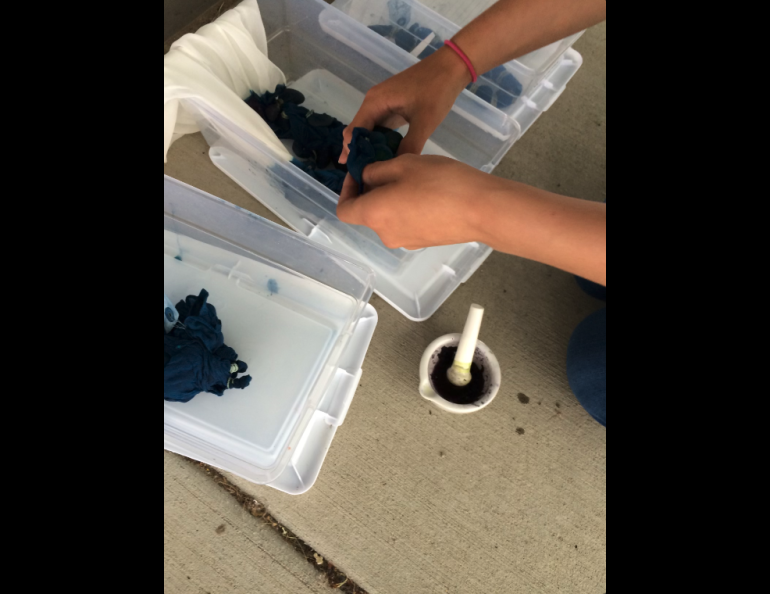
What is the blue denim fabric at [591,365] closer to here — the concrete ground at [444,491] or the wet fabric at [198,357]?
the concrete ground at [444,491]

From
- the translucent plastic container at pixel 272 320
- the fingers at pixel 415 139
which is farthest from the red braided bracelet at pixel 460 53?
the translucent plastic container at pixel 272 320

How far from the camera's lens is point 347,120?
1135mm

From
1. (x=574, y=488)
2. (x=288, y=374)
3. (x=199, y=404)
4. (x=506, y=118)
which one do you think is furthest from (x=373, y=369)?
(x=506, y=118)

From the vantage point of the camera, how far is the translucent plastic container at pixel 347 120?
960mm

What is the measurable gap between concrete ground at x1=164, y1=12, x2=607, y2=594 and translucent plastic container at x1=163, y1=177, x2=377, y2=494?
0.20 ft

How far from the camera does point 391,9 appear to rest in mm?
1135

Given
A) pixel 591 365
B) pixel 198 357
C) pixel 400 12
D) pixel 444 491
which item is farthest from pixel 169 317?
pixel 400 12

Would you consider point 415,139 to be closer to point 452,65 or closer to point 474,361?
point 452,65

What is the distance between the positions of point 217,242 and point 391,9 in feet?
2.09

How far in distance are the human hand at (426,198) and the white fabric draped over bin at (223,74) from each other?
12.3 inches

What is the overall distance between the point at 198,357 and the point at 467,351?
42 cm

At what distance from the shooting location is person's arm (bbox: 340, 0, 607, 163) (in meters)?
0.79

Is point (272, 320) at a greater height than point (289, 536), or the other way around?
point (272, 320)

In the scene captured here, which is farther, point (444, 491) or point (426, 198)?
point (444, 491)
